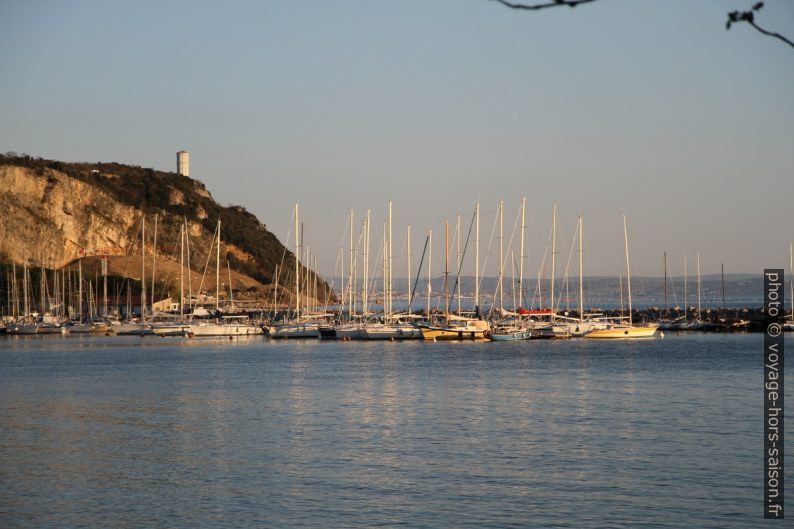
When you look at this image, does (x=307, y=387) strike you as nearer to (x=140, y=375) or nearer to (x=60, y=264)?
(x=140, y=375)

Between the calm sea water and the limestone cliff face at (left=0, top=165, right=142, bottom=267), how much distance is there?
73.2m

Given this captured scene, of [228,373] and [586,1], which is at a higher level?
[586,1]

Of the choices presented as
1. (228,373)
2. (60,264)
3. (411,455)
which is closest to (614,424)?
(411,455)

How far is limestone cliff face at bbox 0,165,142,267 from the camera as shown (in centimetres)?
12006

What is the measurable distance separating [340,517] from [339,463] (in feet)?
16.3

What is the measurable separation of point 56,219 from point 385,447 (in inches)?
4336

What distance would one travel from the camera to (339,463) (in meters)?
23.8

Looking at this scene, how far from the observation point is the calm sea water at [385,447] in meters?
19.4

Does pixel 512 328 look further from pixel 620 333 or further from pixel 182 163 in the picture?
pixel 182 163

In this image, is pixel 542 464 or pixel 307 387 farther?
pixel 307 387

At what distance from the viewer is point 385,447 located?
1024 inches

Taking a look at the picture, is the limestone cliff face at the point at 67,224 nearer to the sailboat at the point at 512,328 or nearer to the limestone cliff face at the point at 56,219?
the limestone cliff face at the point at 56,219

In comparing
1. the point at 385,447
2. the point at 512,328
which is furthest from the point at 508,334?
the point at 385,447

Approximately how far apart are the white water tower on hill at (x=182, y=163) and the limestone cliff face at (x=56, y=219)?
32214 millimetres
